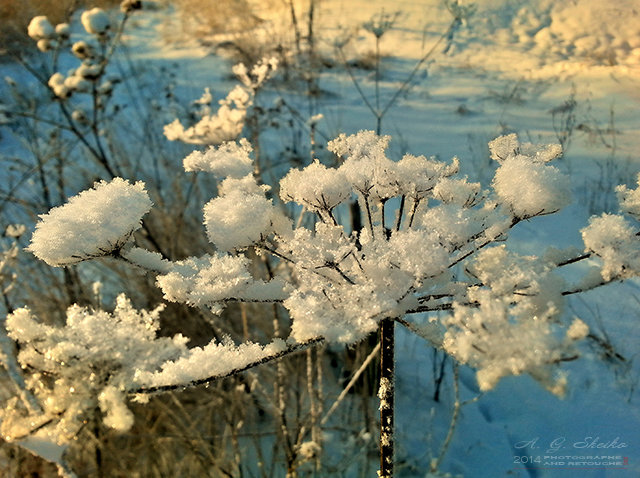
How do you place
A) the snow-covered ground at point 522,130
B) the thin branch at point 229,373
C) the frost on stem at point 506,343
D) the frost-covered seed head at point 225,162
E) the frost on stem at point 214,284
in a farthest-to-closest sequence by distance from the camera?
1. the snow-covered ground at point 522,130
2. the frost-covered seed head at point 225,162
3. the frost on stem at point 214,284
4. the thin branch at point 229,373
5. the frost on stem at point 506,343

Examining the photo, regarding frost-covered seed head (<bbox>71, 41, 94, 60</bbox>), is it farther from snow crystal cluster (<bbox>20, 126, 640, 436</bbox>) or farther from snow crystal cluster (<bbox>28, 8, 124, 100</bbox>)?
snow crystal cluster (<bbox>20, 126, 640, 436</bbox>)

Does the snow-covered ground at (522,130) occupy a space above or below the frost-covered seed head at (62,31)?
below

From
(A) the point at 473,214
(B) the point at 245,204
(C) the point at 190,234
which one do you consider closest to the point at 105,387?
(B) the point at 245,204

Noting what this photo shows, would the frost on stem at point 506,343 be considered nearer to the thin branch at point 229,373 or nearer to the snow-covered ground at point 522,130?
the thin branch at point 229,373

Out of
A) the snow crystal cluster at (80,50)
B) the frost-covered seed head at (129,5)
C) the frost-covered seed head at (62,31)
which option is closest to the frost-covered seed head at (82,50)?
the snow crystal cluster at (80,50)

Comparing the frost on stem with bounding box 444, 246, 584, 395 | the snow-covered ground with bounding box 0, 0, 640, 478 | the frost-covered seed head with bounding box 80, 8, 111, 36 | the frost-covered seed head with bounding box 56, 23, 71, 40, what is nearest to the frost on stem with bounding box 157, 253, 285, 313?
the frost on stem with bounding box 444, 246, 584, 395

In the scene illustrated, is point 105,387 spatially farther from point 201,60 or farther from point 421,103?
point 201,60
